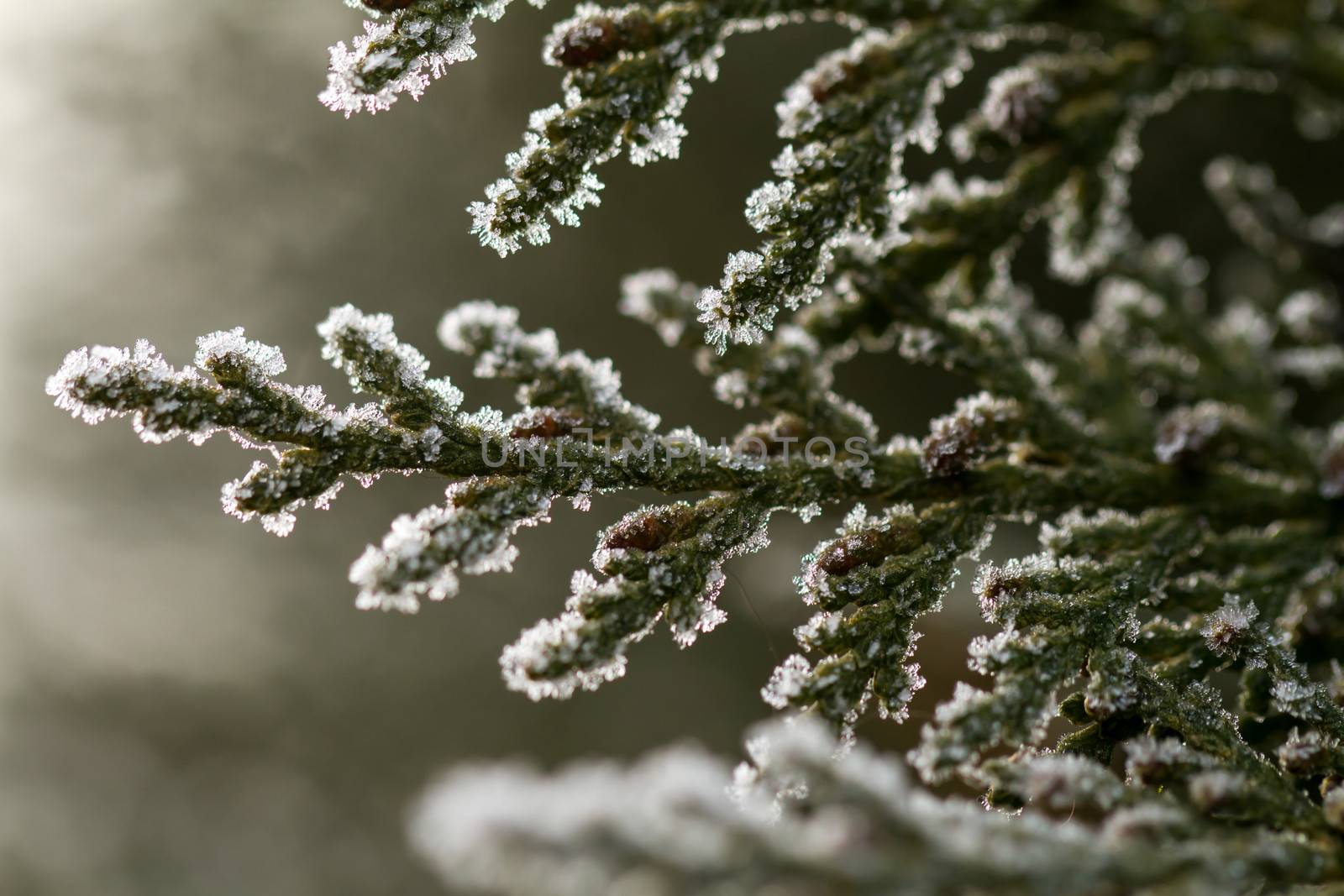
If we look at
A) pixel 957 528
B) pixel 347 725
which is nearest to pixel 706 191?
pixel 957 528

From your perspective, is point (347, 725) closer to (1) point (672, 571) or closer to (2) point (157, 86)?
(2) point (157, 86)

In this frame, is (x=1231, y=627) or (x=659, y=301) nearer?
(x=659, y=301)

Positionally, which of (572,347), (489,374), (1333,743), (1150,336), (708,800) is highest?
(572,347)

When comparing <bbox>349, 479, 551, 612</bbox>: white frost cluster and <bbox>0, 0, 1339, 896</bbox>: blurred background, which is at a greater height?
<bbox>0, 0, 1339, 896</bbox>: blurred background

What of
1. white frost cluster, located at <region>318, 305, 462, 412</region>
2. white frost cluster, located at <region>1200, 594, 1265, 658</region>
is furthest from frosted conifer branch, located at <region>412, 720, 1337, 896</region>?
white frost cluster, located at <region>318, 305, 462, 412</region>

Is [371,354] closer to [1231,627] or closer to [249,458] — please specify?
[1231,627]

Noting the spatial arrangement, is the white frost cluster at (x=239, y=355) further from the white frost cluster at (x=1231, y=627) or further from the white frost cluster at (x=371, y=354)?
the white frost cluster at (x=1231, y=627)

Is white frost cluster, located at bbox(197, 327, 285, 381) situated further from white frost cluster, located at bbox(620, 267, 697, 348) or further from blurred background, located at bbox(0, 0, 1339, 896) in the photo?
blurred background, located at bbox(0, 0, 1339, 896)

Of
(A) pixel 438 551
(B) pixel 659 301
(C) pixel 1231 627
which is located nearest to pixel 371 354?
(A) pixel 438 551
